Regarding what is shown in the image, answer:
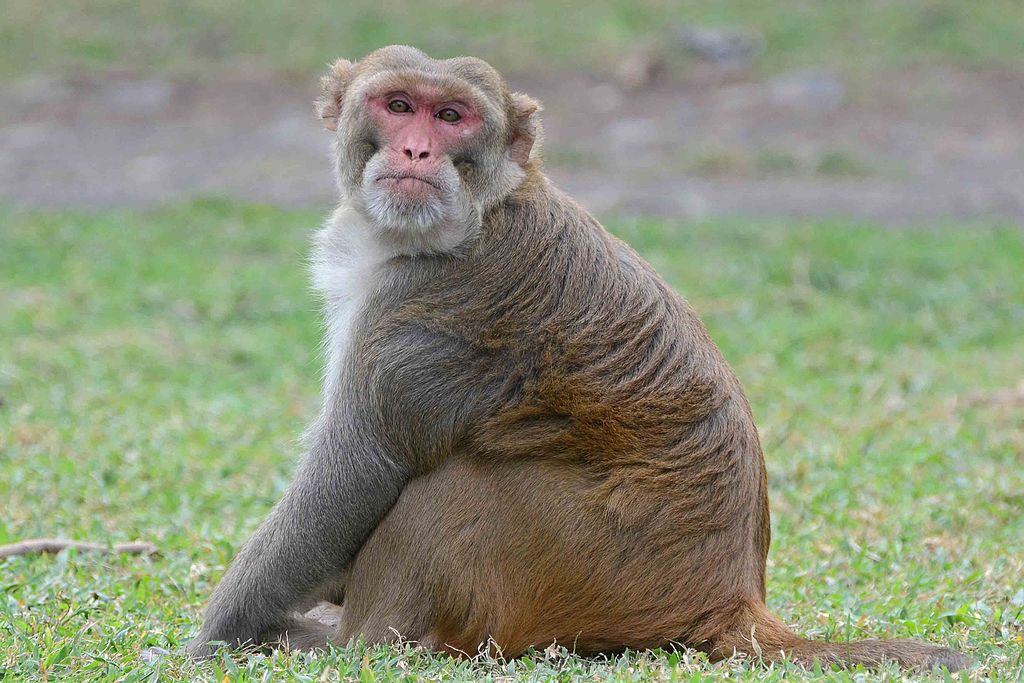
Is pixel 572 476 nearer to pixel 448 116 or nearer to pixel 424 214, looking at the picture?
pixel 424 214

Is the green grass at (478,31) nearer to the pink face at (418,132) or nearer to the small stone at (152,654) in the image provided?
the pink face at (418,132)

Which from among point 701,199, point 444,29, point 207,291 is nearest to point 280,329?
point 207,291

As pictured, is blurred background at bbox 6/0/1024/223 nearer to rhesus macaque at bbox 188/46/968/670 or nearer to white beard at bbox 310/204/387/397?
white beard at bbox 310/204/387/397

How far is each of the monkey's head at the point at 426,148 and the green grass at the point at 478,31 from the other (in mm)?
15500

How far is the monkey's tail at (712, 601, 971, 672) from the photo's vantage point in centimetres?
445

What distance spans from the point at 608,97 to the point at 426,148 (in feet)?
50.2

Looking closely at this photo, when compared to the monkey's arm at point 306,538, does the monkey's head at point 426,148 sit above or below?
above

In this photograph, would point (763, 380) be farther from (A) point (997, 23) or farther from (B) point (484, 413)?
(A) point (997, 23)

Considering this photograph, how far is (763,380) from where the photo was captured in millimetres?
10508

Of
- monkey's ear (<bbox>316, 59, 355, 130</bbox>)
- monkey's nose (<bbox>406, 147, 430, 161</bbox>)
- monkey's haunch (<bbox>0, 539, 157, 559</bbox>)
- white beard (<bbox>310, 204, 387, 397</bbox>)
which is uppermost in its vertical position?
monkey's ear (<bbox>316, 59, 355, 130</bbox>)

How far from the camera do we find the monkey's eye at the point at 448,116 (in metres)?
4.95

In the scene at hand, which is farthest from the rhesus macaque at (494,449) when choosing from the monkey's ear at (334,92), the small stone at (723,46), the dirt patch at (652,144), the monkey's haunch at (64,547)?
the small stone at (723,46)

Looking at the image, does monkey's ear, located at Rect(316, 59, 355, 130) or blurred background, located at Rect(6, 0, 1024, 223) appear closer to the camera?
monkey's ear, located at Rect(316, 59, 355, 130)

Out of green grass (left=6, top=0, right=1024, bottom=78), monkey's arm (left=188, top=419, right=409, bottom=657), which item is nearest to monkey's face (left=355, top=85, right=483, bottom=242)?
monkey's arm (left=188, top=419, right=409, bottom=657)
